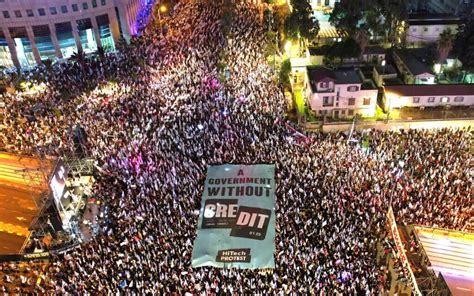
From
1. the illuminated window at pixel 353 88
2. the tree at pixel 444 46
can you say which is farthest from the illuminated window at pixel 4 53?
the tree at pixel 444 46

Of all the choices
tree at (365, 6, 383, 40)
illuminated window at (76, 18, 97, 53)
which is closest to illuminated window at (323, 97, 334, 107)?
tree at (365, 6, 383, 40)

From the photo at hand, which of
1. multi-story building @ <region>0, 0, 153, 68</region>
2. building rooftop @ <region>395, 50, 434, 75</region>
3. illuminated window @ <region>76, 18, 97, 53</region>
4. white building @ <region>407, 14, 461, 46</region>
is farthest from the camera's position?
illuminated window @ <region>76, 18, 97, 53</region>

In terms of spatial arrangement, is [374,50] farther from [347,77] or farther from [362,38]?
[347,77]

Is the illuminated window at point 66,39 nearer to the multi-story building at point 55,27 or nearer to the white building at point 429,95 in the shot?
the multi-story building at point 55,27

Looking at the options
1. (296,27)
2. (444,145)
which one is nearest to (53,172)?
(444,145)

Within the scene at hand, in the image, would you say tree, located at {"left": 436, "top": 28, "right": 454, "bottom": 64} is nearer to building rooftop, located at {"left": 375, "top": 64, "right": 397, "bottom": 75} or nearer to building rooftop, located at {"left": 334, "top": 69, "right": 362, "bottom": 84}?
building rooftop, located at {"left": 375, "top": 64, "right": 397, "bottom": 75}

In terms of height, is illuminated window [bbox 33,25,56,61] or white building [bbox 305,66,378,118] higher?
illuminated window [bbox 33,25,56,61]

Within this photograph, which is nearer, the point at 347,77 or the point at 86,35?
the point at 347,77

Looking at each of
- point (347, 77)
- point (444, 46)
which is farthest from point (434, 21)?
point (347, 77)
